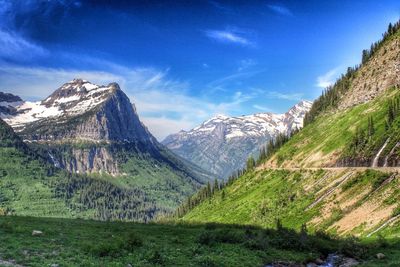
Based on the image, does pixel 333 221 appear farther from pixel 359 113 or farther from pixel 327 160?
pixel 359 113

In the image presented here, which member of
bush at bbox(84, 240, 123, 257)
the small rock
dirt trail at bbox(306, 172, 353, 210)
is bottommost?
bush at bbox(84, 240, 123, 257)

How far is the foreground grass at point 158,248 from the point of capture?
36.1 m

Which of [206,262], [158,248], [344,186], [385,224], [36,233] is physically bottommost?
[385,224]

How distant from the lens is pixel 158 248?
4481 cm

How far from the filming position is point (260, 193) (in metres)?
181

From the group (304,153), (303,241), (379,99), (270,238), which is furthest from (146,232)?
(379,99)

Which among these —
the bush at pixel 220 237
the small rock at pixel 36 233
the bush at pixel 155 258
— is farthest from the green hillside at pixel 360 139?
the small rock at pixel 36 233

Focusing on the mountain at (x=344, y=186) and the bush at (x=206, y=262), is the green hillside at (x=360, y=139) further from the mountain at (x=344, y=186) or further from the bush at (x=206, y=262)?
the bush at (x=206, y=262)

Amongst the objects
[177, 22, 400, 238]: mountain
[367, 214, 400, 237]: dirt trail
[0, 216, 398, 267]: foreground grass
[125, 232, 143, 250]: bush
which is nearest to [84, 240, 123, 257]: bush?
[0, 216, 398, 267]: foreground grass

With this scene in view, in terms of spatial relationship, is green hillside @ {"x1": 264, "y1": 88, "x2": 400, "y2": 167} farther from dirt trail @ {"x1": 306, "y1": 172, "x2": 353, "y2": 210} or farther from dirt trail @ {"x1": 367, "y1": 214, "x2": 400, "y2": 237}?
dirt trail @ {"x1": 367, "y1": 214, "x2": 400, "y2": 237}

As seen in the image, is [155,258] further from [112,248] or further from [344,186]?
[344,186]

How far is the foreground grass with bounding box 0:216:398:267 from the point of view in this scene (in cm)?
3606

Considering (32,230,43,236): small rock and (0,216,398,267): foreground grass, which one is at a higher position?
A: (32,230,43,236): small rock

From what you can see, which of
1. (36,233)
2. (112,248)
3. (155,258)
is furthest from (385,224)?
(36,233)
